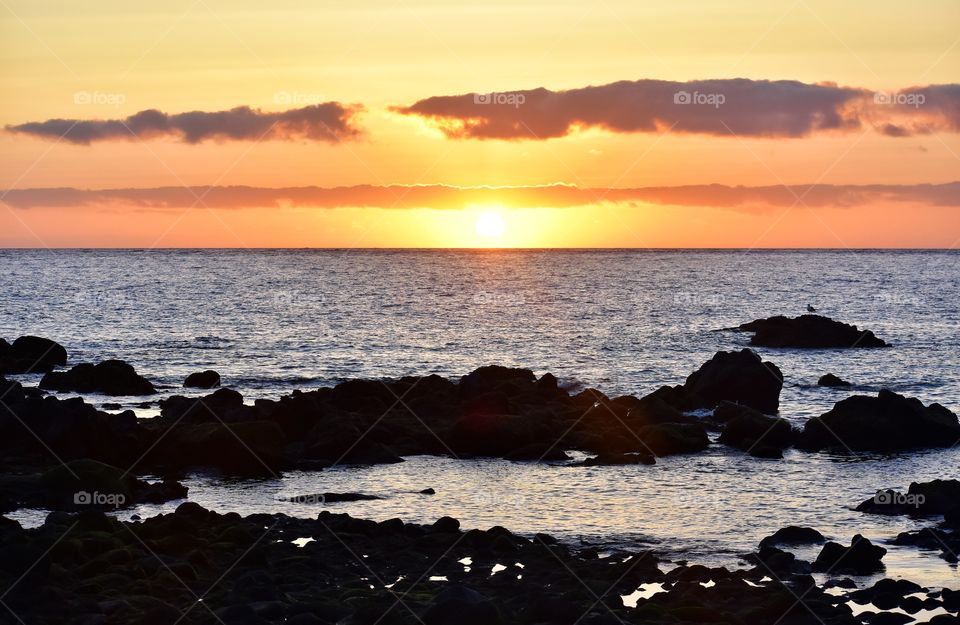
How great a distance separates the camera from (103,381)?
48.6m

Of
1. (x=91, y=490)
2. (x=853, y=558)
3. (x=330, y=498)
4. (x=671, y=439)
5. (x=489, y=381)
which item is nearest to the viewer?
(x=853, y=558)

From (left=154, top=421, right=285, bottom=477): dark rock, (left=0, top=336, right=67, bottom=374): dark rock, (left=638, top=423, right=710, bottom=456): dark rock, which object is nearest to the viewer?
(left=154, top=421, right=285, bottom=477): dark rock

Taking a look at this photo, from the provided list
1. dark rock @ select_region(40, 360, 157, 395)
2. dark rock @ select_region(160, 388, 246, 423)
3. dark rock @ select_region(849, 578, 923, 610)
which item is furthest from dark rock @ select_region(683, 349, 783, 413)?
dark rock @ select_region(849, 578, 923, 610)

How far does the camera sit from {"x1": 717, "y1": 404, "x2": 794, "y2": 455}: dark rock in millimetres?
36719

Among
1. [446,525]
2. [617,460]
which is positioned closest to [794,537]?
[446,525]

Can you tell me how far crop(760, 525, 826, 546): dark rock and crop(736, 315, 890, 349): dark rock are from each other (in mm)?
51905

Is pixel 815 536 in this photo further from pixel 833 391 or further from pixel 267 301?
pixel 267 301

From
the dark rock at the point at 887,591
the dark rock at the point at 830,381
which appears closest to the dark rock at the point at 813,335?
the dark rock at the point at 830,381

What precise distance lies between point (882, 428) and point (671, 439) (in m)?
7.36

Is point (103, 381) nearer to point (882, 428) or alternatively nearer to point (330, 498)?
point (330, 498)

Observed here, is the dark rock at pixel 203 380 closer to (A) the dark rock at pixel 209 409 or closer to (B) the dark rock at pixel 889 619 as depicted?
(A) the dark rock at pixel 209 409

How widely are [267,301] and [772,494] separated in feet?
322

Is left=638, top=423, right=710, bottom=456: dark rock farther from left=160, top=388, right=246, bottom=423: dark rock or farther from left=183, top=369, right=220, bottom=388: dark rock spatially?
left=183, top=369, right=220, bottom=388: dark rock

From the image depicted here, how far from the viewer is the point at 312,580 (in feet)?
66.7
